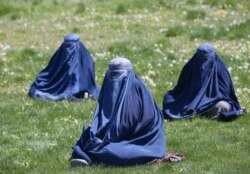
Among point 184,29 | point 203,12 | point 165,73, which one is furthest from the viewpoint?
point 203,12

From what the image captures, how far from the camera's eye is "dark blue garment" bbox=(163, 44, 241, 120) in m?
11.4

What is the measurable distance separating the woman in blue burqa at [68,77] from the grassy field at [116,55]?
406 mm

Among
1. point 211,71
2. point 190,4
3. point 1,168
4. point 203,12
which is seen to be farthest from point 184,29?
point 1,168

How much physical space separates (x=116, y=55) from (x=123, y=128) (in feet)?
27.8

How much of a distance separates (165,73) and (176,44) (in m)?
3.10

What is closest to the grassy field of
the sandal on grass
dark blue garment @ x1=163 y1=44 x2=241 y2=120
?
the sandal on grass

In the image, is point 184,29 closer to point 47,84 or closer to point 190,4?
point 190,4

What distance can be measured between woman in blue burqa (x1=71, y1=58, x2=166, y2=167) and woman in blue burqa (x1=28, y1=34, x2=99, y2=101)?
4.36m

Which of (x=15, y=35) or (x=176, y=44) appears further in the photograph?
(x=15, y=35)

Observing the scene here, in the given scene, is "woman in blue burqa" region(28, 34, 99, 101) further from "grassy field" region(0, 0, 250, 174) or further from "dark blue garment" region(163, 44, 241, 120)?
"dark blue garment" region(163, 44, 241, 120)

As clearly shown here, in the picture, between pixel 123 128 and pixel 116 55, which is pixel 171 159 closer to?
pixel 123 128

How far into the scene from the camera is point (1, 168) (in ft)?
28.7

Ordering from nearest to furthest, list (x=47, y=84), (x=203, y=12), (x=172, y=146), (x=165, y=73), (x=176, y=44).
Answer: (x=172, y=146) → (x=47, y=84) → (x=165, y=73) → (x=176, y=44) → (x=203, y=12)

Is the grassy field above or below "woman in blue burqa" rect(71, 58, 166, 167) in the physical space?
below
